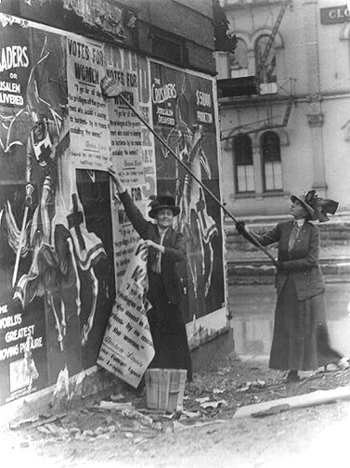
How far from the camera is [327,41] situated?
15.3m

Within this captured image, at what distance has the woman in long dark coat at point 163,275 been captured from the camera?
7.43 m

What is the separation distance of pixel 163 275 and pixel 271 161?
8816mm

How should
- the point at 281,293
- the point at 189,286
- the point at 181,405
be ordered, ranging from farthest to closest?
the point at 189,286, the point at 281,293, the point at 181,405

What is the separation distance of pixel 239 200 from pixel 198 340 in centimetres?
613

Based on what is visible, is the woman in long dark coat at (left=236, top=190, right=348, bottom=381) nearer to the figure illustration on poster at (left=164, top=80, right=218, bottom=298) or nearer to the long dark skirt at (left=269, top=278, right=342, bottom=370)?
the long dark skirt at (left=269, top=278, right=342, bottom=370)

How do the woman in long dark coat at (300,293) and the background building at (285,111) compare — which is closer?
the woman in long dark coat at (300,293)

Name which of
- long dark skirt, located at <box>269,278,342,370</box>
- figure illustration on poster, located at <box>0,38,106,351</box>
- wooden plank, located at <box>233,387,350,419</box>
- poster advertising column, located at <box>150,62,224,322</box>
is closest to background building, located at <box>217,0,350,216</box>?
poster advertising column, located at <box>150,62,224,322</box>

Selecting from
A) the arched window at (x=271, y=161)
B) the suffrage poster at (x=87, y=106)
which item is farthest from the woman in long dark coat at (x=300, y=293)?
the arched window at (x=271, y=161)

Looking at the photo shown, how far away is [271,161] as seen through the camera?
15.9 m

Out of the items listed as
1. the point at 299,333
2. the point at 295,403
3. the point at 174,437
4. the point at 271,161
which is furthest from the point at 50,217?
the point at 271,161

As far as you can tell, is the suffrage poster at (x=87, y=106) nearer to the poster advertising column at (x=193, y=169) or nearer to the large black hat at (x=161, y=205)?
the large black hat at (x=161, y=205)

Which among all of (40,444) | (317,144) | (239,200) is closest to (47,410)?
(40,444)

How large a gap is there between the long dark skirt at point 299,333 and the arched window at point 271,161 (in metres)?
6.71

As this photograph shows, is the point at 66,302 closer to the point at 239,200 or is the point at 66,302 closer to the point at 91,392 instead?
the point at 91,392
